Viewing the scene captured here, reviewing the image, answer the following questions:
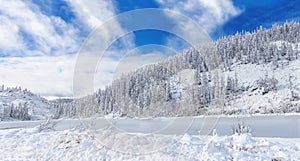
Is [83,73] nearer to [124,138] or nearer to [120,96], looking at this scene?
[124,138]

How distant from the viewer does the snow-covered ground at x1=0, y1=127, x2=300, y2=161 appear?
939 cm

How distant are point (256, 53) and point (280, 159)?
132889mm

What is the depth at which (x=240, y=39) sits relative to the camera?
14800 centimetres

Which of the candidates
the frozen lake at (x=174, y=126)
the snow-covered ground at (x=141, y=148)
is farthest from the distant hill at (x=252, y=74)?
the snow-covered ground at (x=141, y=148)

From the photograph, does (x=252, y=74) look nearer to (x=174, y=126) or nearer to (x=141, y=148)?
(x=174, y=126)

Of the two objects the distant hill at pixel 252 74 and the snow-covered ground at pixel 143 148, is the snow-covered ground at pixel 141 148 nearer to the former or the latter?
the snow-covered ground at pixel 143 148

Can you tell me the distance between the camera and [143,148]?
1047 centimetres

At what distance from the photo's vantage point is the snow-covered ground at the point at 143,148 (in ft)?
30.8

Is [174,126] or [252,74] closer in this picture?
[174,126]

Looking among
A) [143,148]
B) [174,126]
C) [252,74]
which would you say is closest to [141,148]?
[143,148]

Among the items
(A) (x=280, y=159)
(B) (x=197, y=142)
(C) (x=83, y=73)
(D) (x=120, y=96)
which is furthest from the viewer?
(D) (x=120, y=96)

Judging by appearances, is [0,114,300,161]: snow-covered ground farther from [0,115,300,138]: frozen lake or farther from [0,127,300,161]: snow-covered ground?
[0,115,300,138]: frozen lake

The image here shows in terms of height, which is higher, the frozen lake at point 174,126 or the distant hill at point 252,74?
the distant hill at point 252,74

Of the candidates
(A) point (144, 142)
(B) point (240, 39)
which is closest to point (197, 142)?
(A) point (144, 142)
